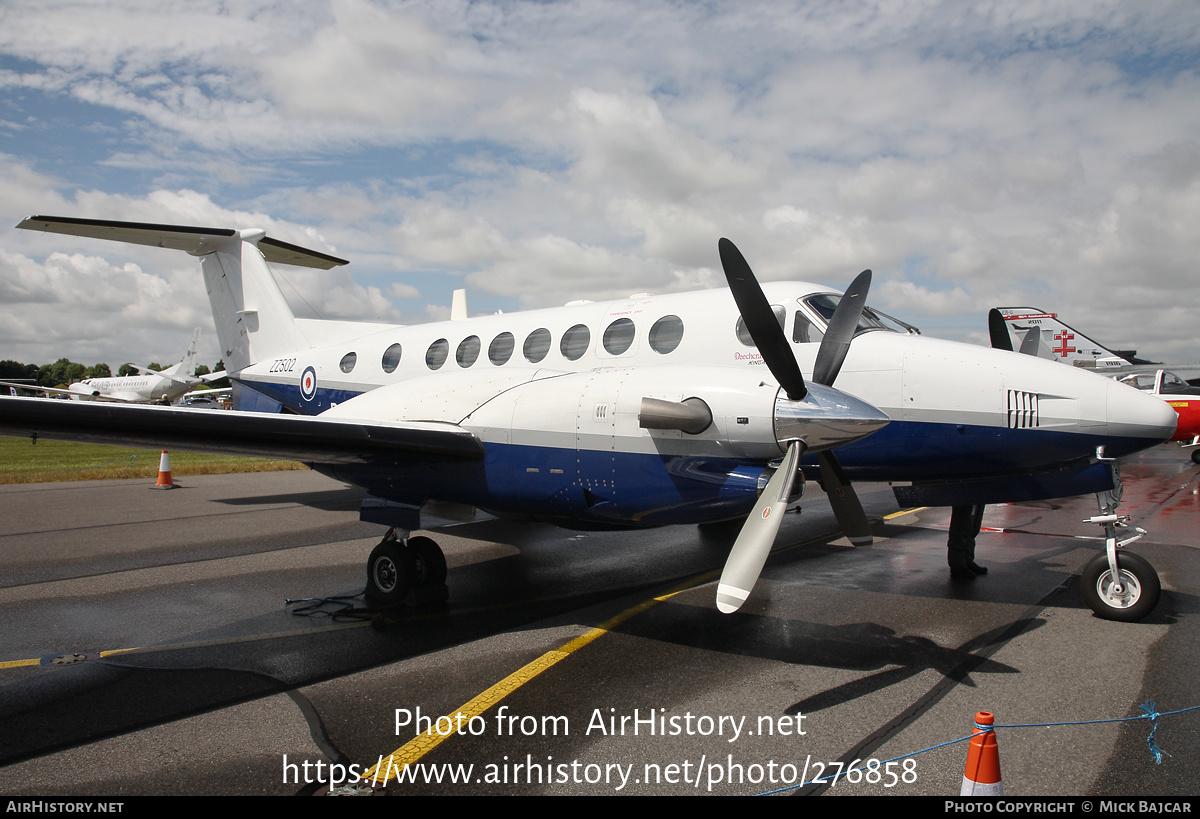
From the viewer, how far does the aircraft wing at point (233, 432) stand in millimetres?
4855

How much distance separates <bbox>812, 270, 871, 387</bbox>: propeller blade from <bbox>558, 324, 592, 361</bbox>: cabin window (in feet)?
10.4

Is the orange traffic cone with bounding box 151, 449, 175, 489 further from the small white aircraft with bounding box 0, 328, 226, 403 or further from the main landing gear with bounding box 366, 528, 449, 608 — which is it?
the small white aircraft with bounding box 0, 328, 226, 403

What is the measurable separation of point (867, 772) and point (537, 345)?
20.0ft

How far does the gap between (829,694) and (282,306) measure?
1116 cm

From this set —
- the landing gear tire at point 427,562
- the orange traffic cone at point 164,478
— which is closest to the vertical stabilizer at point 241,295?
the orange traffic cone at point 164,478

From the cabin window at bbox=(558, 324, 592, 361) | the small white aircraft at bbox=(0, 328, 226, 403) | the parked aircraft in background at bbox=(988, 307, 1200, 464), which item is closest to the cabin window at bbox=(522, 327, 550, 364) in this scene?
the cabin window at bbox=(558, 324, 592, 361)

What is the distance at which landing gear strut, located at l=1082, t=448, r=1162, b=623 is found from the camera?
568cm

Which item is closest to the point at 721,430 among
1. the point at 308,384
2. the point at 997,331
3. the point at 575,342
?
the point at 575,342

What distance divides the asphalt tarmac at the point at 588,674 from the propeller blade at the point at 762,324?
2.05 m

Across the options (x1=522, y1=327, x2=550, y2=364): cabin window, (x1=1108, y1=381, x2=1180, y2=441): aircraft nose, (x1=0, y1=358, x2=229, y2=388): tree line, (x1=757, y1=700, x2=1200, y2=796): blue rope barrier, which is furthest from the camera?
(x1=0, y1=358, x2=229, y2=388): tree line

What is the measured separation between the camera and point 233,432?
5316 mm

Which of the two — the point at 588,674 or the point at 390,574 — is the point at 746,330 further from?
the point at 390,574

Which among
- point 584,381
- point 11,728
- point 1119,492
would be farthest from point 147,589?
point 1119,492

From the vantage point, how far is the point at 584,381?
5730mm
